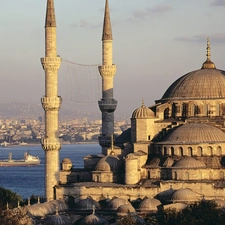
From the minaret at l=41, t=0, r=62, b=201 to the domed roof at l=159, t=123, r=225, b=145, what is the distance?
20.7ft

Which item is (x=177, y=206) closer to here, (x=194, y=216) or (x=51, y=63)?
(x=194, y=216)

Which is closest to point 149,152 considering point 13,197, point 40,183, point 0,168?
point 13,197

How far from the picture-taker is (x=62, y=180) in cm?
5591

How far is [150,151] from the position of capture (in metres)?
55.5

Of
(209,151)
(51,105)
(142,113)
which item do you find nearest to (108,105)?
(51,105)

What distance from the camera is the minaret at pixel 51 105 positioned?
56062 mm

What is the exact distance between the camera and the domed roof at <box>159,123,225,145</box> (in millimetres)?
53406

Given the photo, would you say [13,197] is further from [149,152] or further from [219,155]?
[219,155]

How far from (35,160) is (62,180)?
92.7 metres

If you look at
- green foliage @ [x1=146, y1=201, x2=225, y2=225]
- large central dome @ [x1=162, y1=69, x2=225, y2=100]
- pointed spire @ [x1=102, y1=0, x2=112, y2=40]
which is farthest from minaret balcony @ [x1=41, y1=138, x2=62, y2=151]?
green foliage @ [x1=146, y1=201, x2=225, y2=225]

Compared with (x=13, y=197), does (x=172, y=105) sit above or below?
above

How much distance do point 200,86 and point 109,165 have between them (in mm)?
7676

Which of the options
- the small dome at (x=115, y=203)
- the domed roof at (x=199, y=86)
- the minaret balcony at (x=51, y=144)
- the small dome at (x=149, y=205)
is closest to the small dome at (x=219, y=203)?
the small dome at (x=149, y=205)

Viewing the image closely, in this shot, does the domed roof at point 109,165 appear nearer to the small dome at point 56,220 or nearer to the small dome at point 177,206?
the small dome at point 177,206
